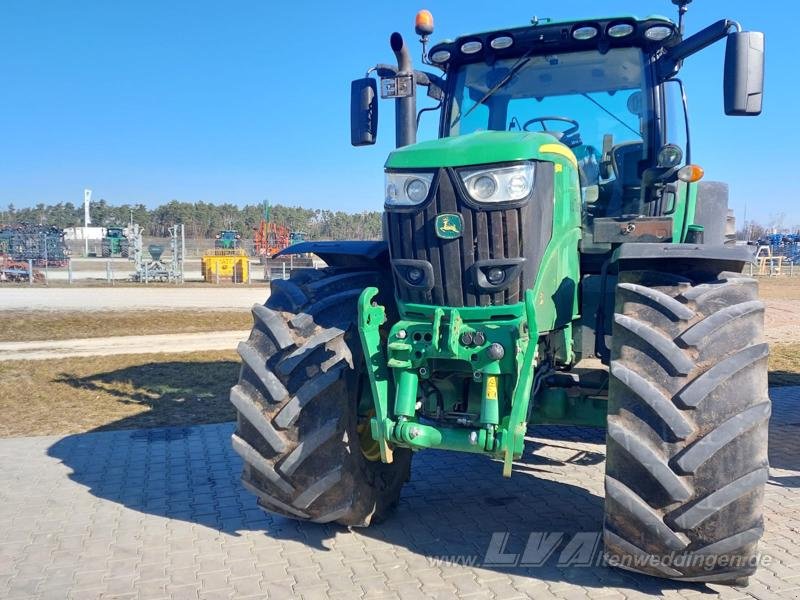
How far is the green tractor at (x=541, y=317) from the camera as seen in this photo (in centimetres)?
350

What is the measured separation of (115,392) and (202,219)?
84436 millimetres

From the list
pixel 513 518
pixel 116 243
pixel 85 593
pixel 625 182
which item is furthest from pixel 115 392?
pixel 116 243

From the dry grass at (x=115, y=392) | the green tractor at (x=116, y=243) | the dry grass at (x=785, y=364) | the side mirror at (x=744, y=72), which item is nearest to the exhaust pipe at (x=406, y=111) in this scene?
the side mirror at (x=744, y=72)

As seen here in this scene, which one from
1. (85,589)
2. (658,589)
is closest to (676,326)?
(658,589)

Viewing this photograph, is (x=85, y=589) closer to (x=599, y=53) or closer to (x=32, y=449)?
(x=32, y=449)

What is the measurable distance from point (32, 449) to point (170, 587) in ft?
12.3

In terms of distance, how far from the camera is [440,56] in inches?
215

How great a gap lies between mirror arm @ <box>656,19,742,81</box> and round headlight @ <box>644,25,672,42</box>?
0.51 feet

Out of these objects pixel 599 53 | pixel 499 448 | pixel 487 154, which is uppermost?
pixel 599 53

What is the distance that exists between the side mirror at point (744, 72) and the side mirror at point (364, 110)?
2.39 metres

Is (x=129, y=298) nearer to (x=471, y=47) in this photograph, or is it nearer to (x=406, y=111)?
(x=406, y=111)

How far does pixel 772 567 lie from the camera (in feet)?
13.5

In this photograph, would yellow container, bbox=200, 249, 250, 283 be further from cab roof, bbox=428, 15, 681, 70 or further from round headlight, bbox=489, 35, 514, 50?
round headlight, bbox=489, 35, 514, 50

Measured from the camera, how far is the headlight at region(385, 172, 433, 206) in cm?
390
